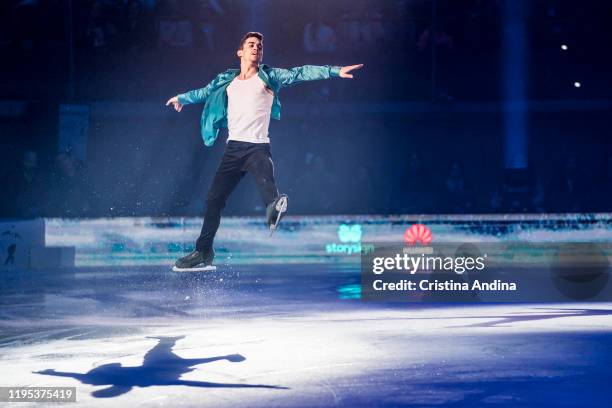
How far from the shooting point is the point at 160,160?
1617 centimetres

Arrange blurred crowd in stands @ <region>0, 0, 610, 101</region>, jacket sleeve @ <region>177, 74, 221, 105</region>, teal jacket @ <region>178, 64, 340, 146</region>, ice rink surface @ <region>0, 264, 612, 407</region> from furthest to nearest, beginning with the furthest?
blurred crowd in stands @ <region>0, 0, 610, 101</region>, jacket sleeve @ <region>177, 74, 221, 105</region>, teal jacket @ <region>178, 64, 340, 146</region>, ice rink surface @ <region>0, 264, 612, 407</region>

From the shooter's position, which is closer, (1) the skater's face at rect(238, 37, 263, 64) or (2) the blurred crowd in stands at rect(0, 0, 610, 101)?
(1) the skater's face at rect(238, 37, 263, 64)

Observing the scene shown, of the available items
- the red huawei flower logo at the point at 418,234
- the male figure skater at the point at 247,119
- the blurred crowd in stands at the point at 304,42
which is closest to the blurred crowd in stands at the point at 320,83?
the blurred crowd in stands at the point at 304,42

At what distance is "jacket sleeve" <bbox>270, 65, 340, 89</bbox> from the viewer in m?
6.21

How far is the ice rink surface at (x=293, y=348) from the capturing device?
197 inches

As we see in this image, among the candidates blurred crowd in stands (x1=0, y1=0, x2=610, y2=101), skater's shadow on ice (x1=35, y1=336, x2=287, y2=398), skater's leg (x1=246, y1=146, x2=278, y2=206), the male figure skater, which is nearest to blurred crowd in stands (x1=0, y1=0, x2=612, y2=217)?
blurred crowd in stands (x1=0, y1=0, x2=610, y2=101)

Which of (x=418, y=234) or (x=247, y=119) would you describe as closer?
(x=247, y=119)

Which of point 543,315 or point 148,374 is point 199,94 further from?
point 543,315

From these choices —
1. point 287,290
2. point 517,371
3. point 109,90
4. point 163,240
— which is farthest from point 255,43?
point 109,90

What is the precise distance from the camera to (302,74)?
6.31m

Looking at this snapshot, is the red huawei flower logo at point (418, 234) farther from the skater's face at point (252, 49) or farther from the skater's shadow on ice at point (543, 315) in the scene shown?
the skater's face at point (252, 49)

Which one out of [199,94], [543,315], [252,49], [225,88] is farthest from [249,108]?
[543,315]

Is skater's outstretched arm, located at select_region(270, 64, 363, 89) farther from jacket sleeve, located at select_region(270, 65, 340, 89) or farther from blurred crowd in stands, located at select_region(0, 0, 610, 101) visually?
blurred crowd in stands, located at select_region(0, 0, 610, 101)

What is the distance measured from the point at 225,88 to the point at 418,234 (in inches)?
254
